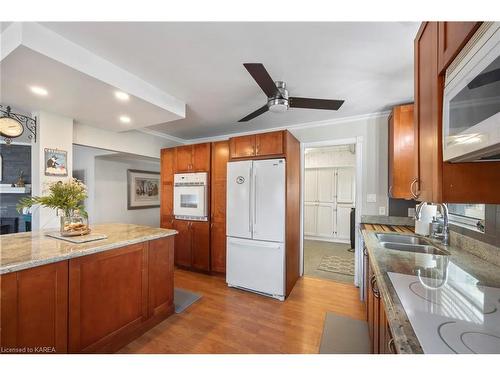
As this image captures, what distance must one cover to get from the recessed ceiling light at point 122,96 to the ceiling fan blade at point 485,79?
7.85ft

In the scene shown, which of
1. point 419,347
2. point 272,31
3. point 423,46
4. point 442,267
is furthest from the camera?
point 272,31

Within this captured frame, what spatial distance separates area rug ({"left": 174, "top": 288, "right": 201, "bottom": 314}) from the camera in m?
2.45

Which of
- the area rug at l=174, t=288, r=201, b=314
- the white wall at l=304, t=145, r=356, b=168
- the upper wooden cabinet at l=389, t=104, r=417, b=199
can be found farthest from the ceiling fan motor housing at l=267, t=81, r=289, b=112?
the white wall at l=304, t=145, r=356, b=168

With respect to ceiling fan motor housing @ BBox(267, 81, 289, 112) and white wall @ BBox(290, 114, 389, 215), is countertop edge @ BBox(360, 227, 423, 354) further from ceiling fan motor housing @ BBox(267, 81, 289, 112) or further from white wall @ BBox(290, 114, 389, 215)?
white wall @ BBox(290, 114, 389, 215)

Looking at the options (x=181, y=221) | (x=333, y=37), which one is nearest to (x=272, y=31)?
(x=333, y=37)

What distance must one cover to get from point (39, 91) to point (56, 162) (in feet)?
3.24

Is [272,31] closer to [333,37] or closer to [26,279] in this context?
[333,37]

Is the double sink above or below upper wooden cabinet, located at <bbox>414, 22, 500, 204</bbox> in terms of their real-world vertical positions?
below

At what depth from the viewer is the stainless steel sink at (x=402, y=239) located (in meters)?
2.03

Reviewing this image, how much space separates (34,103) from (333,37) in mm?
2961

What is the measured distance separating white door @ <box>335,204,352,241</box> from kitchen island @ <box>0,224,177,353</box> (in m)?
4.64

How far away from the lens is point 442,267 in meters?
1.31

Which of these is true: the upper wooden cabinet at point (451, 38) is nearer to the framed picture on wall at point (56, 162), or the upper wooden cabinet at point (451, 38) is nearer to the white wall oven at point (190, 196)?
the white wall oven at point (190, 196)

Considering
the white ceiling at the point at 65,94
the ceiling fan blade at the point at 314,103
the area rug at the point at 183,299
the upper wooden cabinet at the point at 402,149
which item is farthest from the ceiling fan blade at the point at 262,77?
the area rug at the point at 183,299
